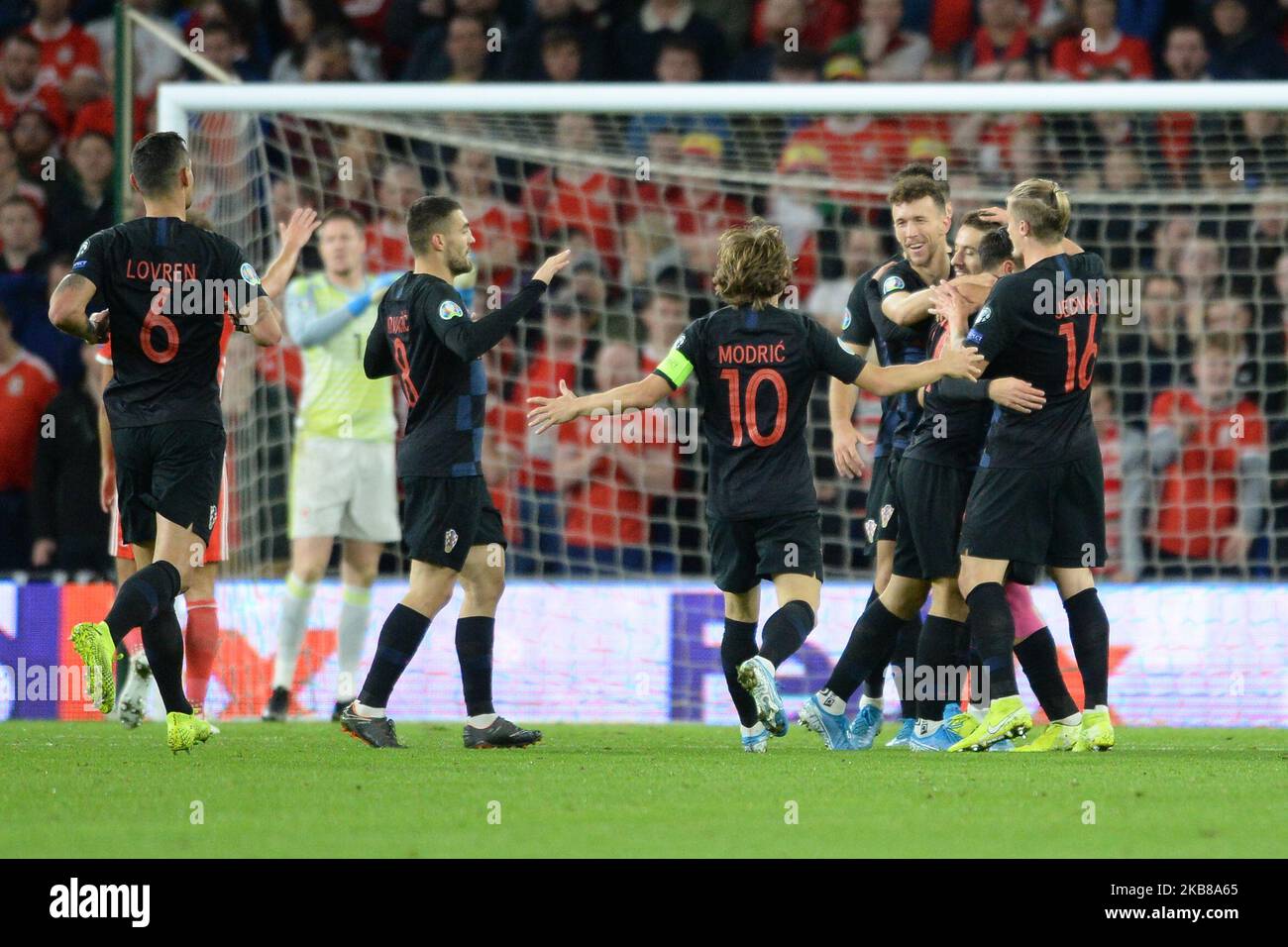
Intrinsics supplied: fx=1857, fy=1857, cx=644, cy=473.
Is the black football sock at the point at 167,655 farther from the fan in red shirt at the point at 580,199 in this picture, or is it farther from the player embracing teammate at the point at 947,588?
the fan in red shirt at the point at 580,199

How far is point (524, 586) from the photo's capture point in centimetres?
927

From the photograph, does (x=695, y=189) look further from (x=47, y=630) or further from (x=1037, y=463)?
(x=1037, y=463)

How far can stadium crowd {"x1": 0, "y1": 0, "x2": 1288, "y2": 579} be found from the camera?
10125 mm

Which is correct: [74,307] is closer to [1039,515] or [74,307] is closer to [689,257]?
[1039,515]

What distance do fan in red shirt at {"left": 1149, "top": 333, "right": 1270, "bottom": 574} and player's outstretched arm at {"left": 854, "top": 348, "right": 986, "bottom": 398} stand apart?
4184mm

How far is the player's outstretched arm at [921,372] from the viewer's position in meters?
6.07

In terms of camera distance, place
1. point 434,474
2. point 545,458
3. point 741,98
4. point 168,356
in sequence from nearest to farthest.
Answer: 1. point 168,356
2. point 434,474
3. point 741,98
4. point 545,458

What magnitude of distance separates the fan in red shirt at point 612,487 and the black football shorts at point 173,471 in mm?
4083

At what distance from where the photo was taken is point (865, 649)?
6.62 metres

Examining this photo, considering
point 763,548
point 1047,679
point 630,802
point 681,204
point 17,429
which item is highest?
point 681,204

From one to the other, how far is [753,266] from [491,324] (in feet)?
2.96

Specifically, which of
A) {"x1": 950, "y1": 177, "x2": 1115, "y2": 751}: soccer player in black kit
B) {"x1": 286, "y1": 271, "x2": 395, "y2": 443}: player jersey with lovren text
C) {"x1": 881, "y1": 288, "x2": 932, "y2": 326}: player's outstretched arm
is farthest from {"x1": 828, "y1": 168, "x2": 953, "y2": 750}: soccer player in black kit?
{"x1": 286, "y1": 271, "x2": 395, "y2": 443}: player jersey with lovren text

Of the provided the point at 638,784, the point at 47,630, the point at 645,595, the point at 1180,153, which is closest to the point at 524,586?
the point at 645,595

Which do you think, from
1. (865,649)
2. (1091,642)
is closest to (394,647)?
(865,649)
